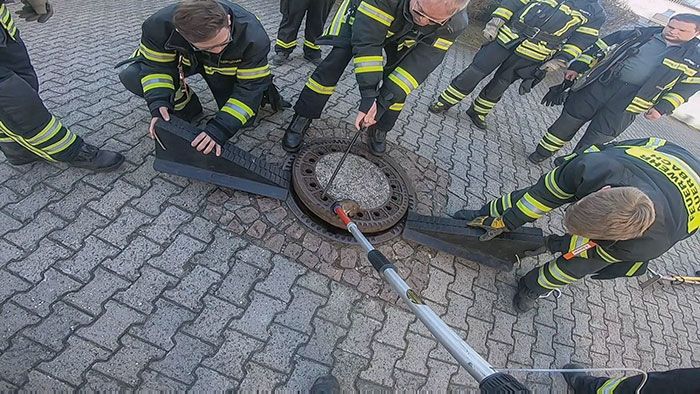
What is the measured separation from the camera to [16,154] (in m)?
2.61

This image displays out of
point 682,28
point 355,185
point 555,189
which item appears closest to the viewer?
point 555,189

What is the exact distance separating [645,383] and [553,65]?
3.13 meters

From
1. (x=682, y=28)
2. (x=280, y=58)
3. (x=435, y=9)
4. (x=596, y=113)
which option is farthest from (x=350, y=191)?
(x=682, y=28)

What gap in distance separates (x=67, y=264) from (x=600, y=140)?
15.7 ft

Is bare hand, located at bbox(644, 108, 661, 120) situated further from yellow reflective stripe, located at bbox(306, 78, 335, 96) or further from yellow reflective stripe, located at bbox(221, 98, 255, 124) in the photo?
yellow reflective stripe, located at bbox(221, 98, 255, 124)

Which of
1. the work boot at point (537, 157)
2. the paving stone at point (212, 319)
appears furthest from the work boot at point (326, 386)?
the work boot at point (537, 157)

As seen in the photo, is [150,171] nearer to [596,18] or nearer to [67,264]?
[67,264]

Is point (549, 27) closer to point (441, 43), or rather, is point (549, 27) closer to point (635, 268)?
point (441, 43)

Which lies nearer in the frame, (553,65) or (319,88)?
(319,88)

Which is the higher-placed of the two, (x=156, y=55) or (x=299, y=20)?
(x=156, y=55)

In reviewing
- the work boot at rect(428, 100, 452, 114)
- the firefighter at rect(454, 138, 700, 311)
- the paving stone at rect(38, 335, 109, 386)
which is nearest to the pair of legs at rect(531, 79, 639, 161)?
the work boot at rect(428, 100, 452, 114)

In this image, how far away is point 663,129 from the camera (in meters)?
9.27

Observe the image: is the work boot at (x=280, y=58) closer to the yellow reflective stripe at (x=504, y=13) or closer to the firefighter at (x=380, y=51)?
the firefighter at (x=380, y=51)

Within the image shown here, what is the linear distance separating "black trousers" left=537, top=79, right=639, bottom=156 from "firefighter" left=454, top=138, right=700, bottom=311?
5.07 ft
